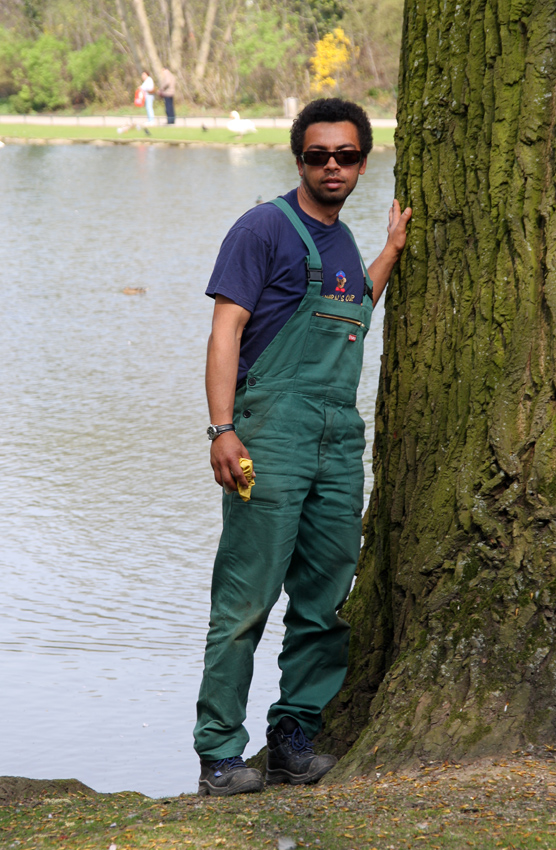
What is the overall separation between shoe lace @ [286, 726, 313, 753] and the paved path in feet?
110

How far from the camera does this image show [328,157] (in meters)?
3.24

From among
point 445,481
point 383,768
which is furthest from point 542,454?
point 383,768

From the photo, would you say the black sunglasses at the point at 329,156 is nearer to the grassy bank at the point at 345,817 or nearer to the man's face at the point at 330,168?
the man's face at the point at 330,168

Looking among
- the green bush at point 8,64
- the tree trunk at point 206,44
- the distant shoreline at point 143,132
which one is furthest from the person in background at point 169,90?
the green bush at point 8,64

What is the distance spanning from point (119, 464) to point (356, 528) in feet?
11.3

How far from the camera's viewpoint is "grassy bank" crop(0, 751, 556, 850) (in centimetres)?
246

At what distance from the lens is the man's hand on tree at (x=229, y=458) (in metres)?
3.05

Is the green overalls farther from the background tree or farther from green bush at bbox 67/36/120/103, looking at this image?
green bush at bbox 67/36/120/103

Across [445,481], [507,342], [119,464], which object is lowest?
[119,464]

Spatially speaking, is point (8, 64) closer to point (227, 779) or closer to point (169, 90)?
point (169, 90)

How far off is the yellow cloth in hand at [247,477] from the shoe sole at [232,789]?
820 mm

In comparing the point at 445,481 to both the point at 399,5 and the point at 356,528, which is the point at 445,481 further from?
the point at 399,5

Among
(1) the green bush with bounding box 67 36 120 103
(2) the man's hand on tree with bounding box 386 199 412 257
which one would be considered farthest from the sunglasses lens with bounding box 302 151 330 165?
(1) the green bush with bounding box 67 36 120 103

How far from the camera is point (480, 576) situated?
120 inches
